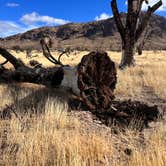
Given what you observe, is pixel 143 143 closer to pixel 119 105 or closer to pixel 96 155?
pixel 96 155

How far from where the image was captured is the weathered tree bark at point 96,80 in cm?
852

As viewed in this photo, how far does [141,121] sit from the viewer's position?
24.4 feet

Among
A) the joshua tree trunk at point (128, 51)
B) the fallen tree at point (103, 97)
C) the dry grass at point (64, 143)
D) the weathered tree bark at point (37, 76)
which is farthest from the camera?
the joshua tree trunk at point (128, 51)

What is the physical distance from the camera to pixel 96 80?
29.1 ft

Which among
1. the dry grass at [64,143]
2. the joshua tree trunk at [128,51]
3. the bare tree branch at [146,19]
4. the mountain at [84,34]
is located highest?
the mountain at [84,34]

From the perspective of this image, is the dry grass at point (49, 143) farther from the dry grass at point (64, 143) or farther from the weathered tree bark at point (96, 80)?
the weathered tree bark at point (96, 80)

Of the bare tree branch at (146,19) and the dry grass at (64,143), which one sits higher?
the bare tree branch at (146,19)

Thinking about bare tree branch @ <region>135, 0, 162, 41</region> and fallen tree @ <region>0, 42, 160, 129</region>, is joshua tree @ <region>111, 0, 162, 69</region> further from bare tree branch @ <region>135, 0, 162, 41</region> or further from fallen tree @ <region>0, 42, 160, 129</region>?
fallen tree @ <region>0, 42, 160, 129</region>

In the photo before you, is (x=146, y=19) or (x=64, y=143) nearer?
(x=64, y=143)

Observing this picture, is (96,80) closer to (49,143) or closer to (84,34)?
(49,143)

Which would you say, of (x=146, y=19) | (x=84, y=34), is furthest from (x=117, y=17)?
(x=84, y=34)

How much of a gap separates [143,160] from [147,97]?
6.08m

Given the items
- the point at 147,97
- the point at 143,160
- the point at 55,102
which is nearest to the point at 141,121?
the point at 55,102

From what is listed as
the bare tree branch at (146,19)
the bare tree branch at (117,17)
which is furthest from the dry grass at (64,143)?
the bare tree branch at (146,19)
